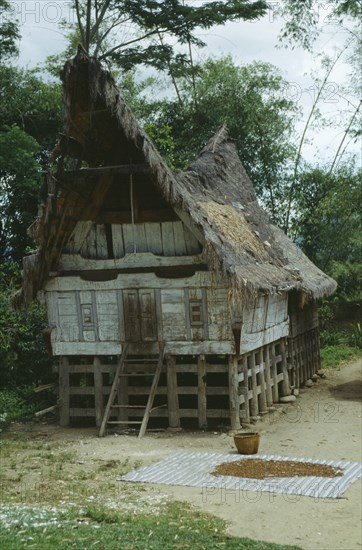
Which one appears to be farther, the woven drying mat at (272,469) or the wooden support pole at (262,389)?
the wooden support pole at (262,389)

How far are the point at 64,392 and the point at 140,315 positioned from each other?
7.41 feet

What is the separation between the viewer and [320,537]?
8352 mm

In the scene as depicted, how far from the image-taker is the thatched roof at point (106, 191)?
43.6 ft

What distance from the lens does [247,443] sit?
12.4 meters

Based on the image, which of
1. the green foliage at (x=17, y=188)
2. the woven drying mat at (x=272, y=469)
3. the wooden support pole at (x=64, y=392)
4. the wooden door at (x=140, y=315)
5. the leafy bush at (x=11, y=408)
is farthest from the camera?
the green foliage at (x=17, y=188)

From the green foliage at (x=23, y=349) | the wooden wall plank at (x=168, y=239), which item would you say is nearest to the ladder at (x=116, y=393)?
the wooden wall plank at (x=168, y=239)

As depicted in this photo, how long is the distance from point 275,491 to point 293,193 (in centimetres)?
1976

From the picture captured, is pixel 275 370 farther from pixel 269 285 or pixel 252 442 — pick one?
pixel 252 442

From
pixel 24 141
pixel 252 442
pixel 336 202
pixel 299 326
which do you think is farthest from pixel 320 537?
pixel 24 141

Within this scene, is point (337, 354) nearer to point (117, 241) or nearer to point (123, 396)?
point (123, 396)

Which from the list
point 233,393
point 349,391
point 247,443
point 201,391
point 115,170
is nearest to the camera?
point 247,443

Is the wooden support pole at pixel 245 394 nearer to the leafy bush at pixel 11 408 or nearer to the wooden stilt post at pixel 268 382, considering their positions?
the wooden stilt post at pixel 268 382

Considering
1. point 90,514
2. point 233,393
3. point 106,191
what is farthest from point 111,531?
point 106,191

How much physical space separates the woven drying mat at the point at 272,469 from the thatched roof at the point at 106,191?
3.20 m
